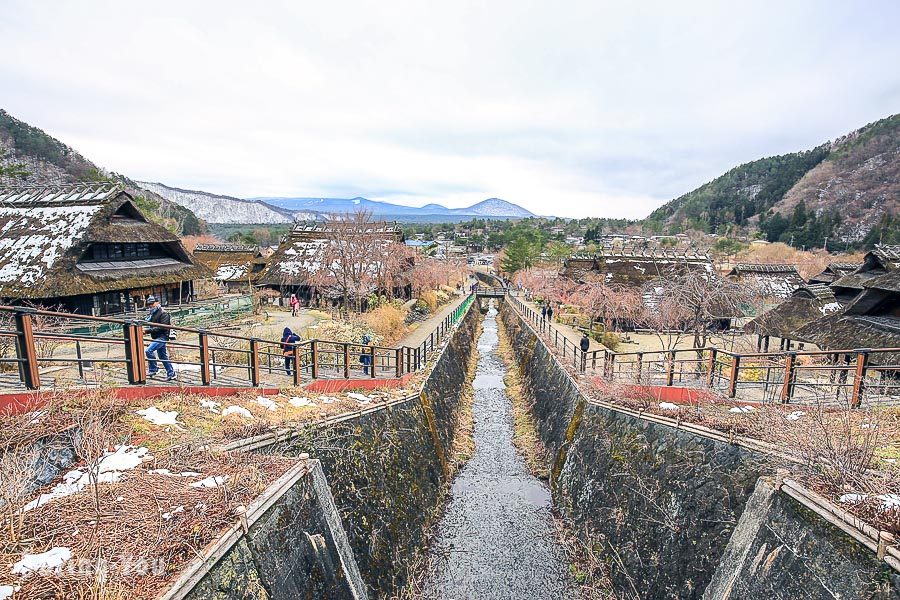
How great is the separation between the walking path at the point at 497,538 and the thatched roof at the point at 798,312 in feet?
44.5

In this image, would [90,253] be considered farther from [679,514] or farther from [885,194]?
[885,194]

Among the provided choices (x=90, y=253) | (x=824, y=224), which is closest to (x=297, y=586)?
(x=90, y=253)

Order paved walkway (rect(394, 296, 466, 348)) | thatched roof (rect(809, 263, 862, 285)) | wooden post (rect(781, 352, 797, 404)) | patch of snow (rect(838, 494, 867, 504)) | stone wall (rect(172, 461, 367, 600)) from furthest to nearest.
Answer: thatched roof (rect(809, 263, 862, 285))
paved walkway (rect(394, 296, 466, 348))
wooden post (rect(781, 352, 797, 404))
patch of snow (rect(838, 494, 867, 504))
stone wall (rect(172, 461, 367, 600))

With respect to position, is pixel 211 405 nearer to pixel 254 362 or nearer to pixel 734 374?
pixel 254 362

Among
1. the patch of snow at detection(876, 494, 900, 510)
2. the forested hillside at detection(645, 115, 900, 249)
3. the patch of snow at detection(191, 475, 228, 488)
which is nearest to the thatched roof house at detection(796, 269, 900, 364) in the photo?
the patch of snow at detection(876, 494, 900, 510)

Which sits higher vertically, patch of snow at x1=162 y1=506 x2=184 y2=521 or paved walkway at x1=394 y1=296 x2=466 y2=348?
patch of snow at x1=162 y1=506 x2=184 y2=521

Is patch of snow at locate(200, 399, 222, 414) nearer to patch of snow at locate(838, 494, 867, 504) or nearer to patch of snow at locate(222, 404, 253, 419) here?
patch of snow at locate(222, 404, 253, 419)

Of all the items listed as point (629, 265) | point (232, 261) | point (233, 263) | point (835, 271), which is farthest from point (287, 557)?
point (232, 261)

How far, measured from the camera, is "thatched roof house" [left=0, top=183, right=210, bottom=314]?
14266 mm

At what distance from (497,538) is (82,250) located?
17922mm

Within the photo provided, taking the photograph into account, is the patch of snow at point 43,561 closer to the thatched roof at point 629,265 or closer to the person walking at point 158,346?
the person walking at point 158,346

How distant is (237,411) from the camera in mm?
6535

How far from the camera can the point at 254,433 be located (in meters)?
5.68

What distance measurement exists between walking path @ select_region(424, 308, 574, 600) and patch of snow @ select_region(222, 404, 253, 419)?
4836 millimetres
